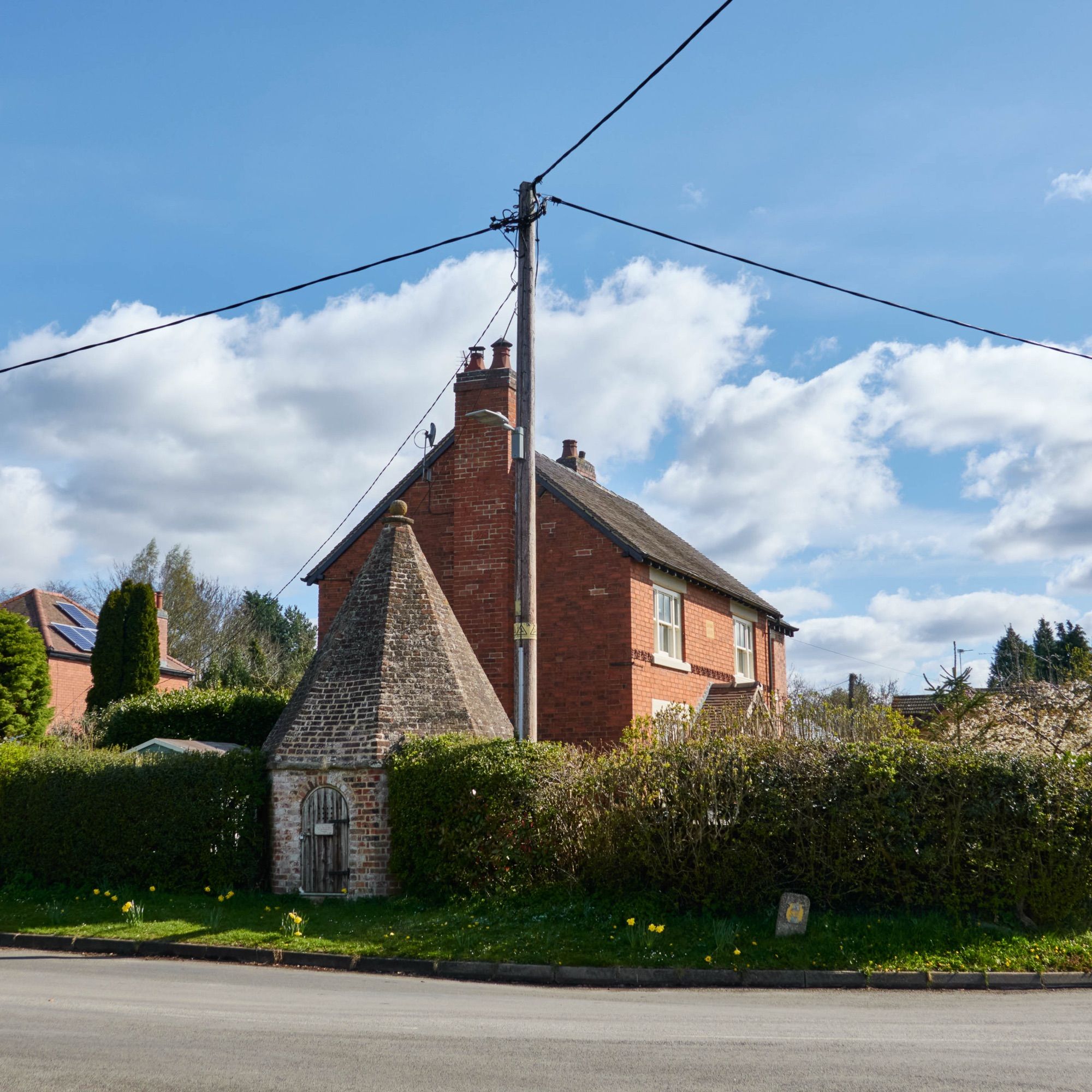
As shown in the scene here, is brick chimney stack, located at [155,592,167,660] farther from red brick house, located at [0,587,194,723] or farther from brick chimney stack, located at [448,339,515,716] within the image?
brick chimney stack, located at [448,339,515,716]

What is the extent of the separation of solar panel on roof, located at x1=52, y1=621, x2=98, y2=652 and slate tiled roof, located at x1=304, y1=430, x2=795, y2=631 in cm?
2573

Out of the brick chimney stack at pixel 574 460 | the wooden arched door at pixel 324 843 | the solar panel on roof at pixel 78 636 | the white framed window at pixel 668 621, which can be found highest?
the brick chimney stack at pixel 574 460

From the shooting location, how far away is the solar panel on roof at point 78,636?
4631cm

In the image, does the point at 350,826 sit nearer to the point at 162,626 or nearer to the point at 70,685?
the point at 70,685

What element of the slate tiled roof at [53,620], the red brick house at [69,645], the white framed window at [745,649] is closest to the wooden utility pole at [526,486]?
the white framed window at [745,649]

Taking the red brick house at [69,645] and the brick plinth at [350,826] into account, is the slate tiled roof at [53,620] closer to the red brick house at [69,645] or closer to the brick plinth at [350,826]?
the red brick house at [69,645]

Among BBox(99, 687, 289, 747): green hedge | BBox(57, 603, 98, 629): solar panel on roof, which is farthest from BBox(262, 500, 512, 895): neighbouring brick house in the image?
BBox(57, 603, 98, 629): solar panel on roof

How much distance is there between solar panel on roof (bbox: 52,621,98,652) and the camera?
152 feet

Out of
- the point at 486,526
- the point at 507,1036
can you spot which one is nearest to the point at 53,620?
the point at 486,526

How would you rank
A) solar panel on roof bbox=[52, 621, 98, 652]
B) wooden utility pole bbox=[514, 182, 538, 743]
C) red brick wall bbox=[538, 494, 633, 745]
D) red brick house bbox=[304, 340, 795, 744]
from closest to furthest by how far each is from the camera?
wooden utility pole bbox=[514, 182, 538, 743], red brick wall bbox=[538, 494, 633, 745], red brick house bbox=[304, 340, 795, 744], solar panel on roof bbox=[52, 621, 98, 652]

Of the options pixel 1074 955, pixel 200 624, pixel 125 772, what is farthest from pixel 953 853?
pixel 200 624

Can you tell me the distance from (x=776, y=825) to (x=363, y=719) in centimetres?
626

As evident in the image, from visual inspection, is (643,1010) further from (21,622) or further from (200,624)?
(200,624)

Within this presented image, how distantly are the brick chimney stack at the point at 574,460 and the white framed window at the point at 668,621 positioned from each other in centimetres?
581
